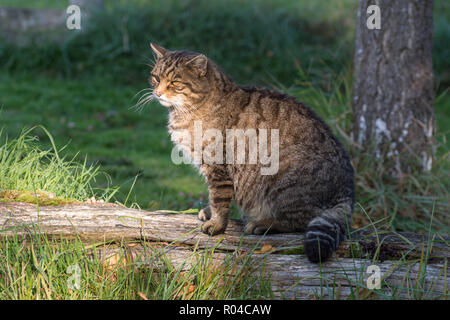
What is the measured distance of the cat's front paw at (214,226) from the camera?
3.41m

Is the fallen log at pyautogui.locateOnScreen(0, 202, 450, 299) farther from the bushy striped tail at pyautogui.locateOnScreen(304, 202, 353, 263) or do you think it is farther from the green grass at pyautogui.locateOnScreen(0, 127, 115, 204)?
the green grass at pyautogui.locateOnScreen(0, 127, 115, 204)

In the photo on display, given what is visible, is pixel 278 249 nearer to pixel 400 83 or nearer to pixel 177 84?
pixel 177 84

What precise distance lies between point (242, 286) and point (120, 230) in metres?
0.86

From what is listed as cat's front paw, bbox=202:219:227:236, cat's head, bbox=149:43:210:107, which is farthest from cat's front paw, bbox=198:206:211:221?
cat's head, bbox=149:43:210:107

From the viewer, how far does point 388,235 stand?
339 centimetres

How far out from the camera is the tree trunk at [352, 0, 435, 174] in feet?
16.7

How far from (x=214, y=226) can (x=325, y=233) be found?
76 centimetres

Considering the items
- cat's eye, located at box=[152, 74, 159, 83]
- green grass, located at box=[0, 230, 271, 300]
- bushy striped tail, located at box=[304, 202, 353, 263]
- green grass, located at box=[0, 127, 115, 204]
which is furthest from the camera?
cat's eye, located at box=[152, 74, 159, 83]

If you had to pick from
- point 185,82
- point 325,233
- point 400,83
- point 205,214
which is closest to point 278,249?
point 325,233

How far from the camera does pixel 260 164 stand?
3596 mm

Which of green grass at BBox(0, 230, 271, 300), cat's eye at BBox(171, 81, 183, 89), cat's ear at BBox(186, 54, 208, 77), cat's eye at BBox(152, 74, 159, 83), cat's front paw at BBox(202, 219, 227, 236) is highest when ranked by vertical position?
cat's ear at BBox(186, 54, 208, 77)

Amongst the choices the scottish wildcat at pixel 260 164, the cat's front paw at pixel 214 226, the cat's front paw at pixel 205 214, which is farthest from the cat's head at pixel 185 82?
the cat's front paw at pixel 214 226

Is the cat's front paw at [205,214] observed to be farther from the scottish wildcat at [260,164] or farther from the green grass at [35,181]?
the green grass at [35,181]

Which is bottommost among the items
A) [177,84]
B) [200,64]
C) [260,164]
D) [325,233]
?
[325,233]
